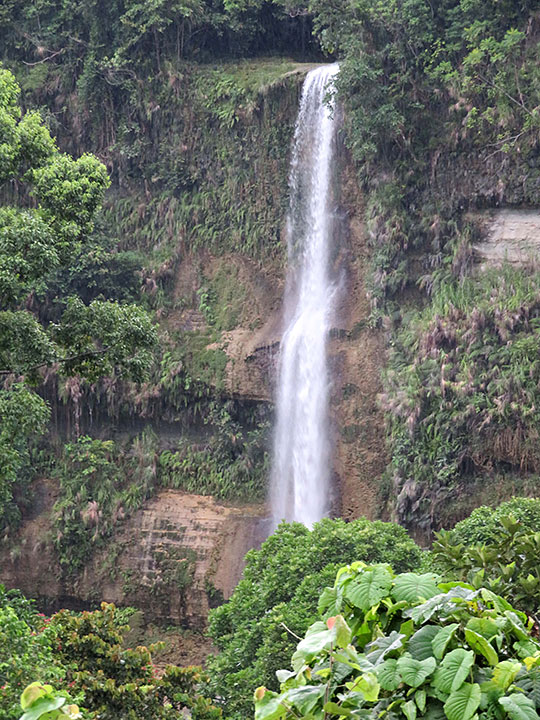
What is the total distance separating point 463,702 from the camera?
2896mm

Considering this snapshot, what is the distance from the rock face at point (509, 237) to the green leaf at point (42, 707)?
1525cm

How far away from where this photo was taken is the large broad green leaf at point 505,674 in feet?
9.58

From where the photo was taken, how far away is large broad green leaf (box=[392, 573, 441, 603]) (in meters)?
3.41

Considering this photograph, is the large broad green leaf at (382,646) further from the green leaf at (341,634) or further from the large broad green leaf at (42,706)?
the large broad green leaf at (42,706)

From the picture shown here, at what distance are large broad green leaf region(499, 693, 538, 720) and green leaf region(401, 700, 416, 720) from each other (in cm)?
30

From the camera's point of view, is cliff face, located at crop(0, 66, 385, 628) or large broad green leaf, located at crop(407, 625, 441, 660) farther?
cliff face, located at crop(0, 66, 385, 628)

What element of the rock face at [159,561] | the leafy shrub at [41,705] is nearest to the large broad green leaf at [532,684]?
the leafy shrub at [41,705]

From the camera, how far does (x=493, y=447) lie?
1545cm

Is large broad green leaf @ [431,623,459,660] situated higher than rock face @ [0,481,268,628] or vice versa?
large broad green leaf @ [431,623,459,660]

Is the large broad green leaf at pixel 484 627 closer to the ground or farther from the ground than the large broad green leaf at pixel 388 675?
farther from the ground

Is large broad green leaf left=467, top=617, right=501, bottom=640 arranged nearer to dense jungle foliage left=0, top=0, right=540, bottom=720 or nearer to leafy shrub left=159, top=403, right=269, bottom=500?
dense jungle foliage left=0, top=0, right=540, bottom=720

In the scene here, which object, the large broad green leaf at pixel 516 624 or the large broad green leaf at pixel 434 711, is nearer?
the large broad green leaf at pixel 434 711

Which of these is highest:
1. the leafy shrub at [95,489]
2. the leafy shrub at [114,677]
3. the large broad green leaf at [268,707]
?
the large broad green leaf at [268,707]

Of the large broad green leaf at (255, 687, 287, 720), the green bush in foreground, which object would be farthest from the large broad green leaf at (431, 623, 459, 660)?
the large broad green leaf at (255, 687, 287, 720)
